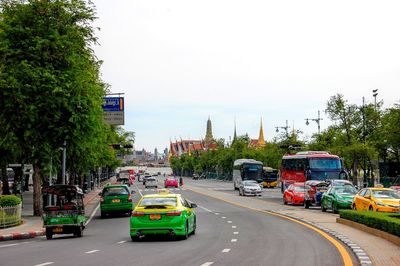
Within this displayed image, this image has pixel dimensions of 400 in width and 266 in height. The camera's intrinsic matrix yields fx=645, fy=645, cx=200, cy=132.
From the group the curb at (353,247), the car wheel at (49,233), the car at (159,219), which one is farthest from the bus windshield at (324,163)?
the car at (159,219)

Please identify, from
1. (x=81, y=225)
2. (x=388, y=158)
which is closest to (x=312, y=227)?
(x=81, y=225)

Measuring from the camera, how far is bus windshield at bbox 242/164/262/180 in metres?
82.6

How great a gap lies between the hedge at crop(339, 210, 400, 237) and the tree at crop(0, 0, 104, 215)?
14.3 m

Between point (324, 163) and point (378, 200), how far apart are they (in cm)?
2208

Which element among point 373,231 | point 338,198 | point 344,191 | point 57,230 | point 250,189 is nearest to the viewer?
point 373,231

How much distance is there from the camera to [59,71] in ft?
107

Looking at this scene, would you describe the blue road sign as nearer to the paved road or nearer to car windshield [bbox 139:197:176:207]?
the paved road

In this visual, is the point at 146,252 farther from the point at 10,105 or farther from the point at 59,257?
the point at 10,105

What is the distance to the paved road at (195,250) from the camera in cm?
1490

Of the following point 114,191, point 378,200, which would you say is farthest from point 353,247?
point 114,191

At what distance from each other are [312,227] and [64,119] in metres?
14.4

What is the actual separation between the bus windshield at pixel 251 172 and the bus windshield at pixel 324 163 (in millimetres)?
30450

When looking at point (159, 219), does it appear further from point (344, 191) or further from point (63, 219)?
point (344, 191)

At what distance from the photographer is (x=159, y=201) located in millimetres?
20859
